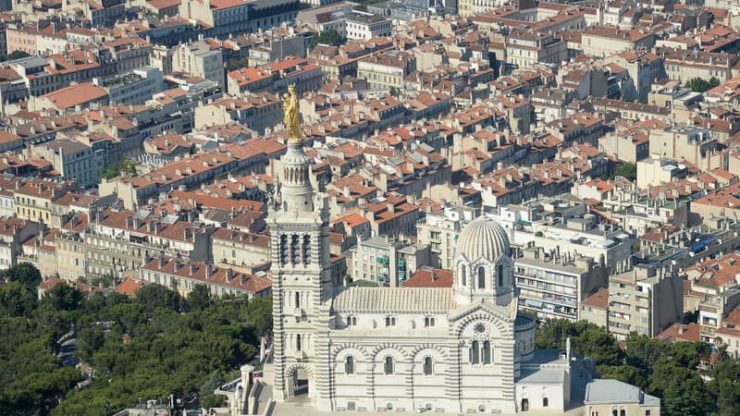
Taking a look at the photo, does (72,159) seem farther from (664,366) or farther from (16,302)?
(664,366)

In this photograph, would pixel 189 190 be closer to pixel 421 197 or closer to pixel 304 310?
pixel 421 197

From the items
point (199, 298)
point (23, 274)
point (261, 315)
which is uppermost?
point (261, 315)

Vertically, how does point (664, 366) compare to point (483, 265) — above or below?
below

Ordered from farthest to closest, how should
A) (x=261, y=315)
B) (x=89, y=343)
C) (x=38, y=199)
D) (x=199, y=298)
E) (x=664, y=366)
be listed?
(x=38, y=199)
(x=199, y=298)
(x=261, y=315)
(x=89, y=343)
(x=664, y=366)

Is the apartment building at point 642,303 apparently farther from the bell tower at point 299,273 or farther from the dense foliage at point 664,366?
the bell tower at point 299,273

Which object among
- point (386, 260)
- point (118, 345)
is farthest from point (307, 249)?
point (386, 260)

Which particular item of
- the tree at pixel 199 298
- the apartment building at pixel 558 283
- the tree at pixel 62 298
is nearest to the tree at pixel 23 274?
the tree at pixel 62 298

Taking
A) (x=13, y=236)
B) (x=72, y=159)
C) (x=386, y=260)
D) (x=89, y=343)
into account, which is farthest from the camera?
(x=72, y=159)

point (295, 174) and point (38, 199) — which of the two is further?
point (38, 199)
